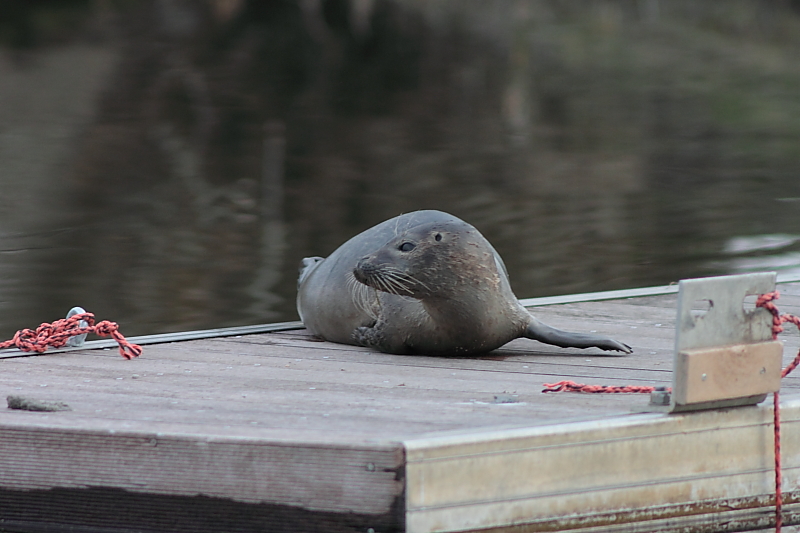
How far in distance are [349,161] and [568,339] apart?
10.3 metres

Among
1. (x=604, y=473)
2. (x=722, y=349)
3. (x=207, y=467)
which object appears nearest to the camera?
(x=207, y=467)

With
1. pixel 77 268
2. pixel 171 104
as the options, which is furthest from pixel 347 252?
pixel 171 104

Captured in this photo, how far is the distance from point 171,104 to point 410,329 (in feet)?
52.8

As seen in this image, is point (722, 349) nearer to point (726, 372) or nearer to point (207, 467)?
point (726, 372)

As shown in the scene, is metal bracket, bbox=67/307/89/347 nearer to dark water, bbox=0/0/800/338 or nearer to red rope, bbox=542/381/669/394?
red rope, bbox=542/381/669/394

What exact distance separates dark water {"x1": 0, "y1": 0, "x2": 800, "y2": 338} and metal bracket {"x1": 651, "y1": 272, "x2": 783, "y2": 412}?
14.5 feet

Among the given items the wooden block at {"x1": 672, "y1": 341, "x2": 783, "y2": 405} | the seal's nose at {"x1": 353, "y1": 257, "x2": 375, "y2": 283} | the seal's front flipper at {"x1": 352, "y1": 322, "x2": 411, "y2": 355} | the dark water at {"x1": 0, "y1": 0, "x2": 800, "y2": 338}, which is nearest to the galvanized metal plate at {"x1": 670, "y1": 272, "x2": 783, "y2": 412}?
the wooden block at {"x1": 672, "y1": 341, "x2": 783, "y2": 405}

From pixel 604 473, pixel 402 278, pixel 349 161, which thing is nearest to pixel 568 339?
pixel 402 278

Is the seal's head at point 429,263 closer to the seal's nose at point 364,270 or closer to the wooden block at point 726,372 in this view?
the seal's nose at point 364,270

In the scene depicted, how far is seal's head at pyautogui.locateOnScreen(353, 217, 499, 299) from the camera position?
3.89 meters

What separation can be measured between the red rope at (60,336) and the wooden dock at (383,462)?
0.62m

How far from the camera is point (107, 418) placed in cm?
301

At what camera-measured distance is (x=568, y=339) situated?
418 centimetres

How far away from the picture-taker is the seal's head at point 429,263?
3891mm
